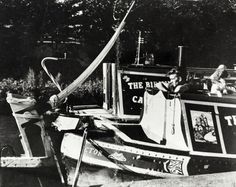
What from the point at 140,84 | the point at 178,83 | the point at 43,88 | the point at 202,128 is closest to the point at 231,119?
the point at 202,128

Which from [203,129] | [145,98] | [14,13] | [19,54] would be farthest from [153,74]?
[19,54]

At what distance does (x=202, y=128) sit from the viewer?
6.57 m

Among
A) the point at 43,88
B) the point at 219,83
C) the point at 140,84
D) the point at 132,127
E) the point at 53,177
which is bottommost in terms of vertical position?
the point at 53,177

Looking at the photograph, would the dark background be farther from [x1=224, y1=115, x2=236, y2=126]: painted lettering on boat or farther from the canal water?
the canal water

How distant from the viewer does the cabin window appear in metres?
6.51

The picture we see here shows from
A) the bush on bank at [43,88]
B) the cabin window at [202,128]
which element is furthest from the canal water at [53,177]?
the bush on bank at [43,88]

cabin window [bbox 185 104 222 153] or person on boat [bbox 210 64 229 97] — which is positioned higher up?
person on boat [bbox 210 64 229 97]

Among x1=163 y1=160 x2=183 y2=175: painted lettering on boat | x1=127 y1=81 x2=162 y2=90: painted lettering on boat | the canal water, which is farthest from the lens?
x1=127 y1=81 x2=162 y2=90: painted lettering on boat

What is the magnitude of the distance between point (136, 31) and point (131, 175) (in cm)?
854

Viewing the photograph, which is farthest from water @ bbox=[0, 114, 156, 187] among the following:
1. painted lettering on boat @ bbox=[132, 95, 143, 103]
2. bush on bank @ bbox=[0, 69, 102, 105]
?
bush on bank @ bbox=[0, 69, 102, 105]

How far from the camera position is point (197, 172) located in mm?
6660

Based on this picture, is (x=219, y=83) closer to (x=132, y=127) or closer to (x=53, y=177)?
(x=132, y=127)

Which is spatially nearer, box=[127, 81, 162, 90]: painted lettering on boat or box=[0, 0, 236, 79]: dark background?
box=[127, 81, 162, 90]: painted lettering on boat

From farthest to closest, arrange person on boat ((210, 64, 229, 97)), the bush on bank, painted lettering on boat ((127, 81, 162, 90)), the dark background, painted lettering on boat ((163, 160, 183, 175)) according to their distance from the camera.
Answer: the bush on bank → the dark background → painted lettering on boat ((127, 81, 162, 90)) → person on boat ((210, 64, 229, 97)) → painted lettering on boat ((163, 160, 183, 175))
